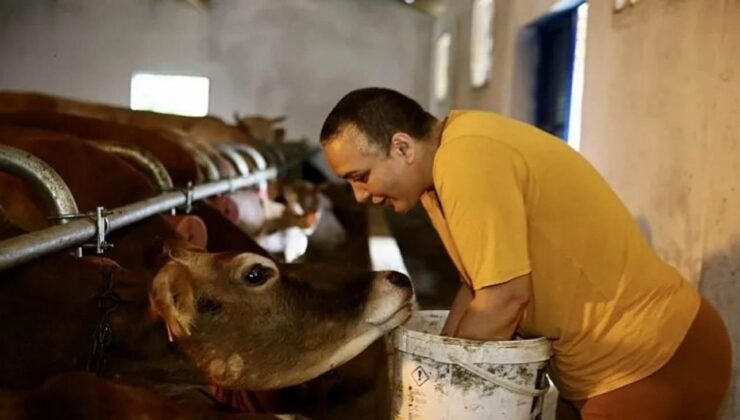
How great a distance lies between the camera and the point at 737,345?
2.92m

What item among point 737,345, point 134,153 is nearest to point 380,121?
point 737,345

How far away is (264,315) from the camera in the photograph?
7.14 feet

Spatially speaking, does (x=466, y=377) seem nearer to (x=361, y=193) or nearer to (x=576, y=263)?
(x=576, y=263)

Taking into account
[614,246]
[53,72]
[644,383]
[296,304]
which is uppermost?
[53,72]

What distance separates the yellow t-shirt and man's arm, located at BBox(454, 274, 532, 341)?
100 millimetres

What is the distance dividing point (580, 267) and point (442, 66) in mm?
13708

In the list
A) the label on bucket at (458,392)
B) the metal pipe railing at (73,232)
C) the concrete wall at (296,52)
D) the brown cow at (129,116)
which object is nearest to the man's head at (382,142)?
the label on bucket at (458,392)

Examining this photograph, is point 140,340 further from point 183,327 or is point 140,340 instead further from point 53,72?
point 53,72

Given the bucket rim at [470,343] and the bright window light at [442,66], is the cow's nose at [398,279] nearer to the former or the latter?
the bucket rim at [470,343]

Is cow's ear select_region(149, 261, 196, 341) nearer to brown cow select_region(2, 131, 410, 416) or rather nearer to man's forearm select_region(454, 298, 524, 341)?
brown cow select_region(2, 131, 410, 416)

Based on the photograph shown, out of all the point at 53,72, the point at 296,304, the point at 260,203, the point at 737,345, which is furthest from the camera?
the point at 53,72

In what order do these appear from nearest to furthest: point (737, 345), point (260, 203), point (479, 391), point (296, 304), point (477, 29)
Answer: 1. point (479, 391)
2. point (296, 304)
3. point (737, 345)
4. point (260, 203)
5. point (477, 29)

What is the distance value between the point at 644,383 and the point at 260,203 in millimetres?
4105

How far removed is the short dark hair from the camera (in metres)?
2.26
